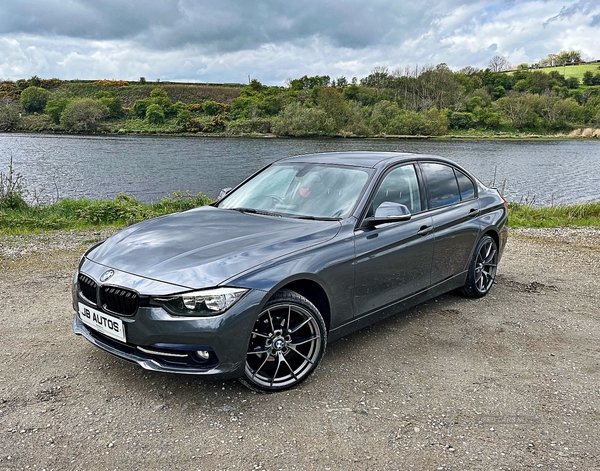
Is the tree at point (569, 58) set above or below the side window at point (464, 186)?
Result: above

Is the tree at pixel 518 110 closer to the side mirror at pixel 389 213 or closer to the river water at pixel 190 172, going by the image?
the river water at pixel 190 172

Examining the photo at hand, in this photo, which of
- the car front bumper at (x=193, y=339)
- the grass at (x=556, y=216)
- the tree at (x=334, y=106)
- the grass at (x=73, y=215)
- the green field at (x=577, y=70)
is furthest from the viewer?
the green field at (x=577, y=70)

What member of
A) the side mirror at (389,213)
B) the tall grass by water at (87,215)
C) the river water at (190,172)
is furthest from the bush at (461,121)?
the side mirror at (389,213)

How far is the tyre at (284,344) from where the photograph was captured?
3.34m

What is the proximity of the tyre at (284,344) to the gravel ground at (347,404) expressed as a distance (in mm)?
132

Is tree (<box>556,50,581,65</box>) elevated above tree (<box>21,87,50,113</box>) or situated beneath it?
elevated above

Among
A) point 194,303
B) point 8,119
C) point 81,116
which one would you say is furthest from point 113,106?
point 194,303

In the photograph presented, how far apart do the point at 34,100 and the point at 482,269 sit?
338 feet

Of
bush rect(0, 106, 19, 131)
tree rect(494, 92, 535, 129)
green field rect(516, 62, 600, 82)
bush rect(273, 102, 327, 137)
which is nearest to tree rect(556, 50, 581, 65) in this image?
green field rect(516, 62, 600, 82)

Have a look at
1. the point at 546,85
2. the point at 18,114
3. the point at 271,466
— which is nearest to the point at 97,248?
the point at 271,466

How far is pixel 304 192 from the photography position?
4391 millimetres

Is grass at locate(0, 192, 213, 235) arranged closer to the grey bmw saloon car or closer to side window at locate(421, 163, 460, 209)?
the grey bmw saloon car

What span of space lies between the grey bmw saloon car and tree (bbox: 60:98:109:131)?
83.4 metres

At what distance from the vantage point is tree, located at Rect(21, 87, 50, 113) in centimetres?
9000
